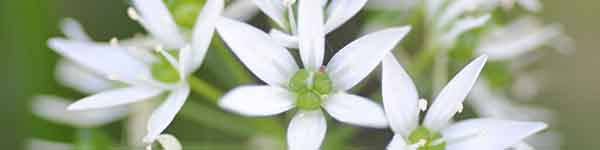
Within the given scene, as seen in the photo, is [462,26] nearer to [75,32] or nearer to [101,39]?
→ [75,32]

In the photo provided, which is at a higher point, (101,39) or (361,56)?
(361,56)

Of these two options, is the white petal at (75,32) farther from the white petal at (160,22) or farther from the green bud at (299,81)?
the green bud at (299,81)

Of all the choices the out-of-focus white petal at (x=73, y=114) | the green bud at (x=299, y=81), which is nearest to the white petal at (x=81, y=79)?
the out-of-focus white petal at (x=73, y=114)

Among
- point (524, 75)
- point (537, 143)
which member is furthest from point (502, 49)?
point (537, 143)

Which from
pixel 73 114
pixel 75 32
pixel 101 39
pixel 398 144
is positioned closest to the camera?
pixel 398 144

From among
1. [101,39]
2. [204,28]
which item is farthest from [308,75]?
[101,39]

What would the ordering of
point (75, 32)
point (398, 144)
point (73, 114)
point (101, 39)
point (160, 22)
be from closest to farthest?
point (398, 144), point (160, 22), point (75, 32), point (73, 114), point (101, 39)
